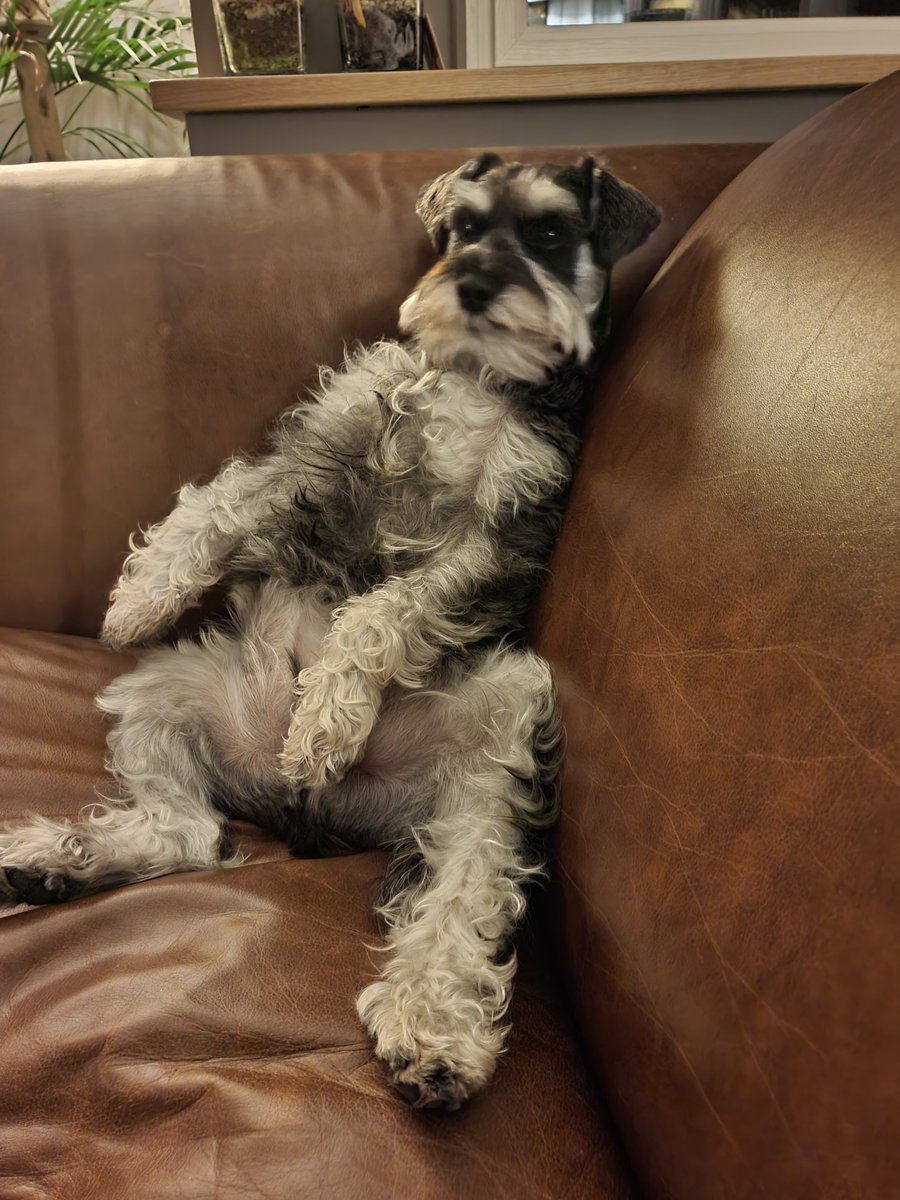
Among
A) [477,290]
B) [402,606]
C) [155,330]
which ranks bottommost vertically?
[402,606]

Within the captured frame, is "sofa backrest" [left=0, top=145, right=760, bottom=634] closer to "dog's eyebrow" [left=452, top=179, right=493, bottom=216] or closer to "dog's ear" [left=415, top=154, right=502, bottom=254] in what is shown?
"dog's ear" [left=415, top=154, right=502, bottom=254]

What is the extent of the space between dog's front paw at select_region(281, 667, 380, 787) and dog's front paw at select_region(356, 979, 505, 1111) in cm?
33

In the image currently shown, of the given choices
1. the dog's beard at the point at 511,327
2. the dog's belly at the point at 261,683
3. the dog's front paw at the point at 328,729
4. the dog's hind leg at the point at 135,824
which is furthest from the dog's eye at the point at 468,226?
the dog's hind leg at the point at 135,824

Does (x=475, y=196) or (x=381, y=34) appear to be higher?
(x=381, y=34)

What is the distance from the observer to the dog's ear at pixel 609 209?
4.56ft

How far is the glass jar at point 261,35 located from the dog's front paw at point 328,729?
1.58 meters

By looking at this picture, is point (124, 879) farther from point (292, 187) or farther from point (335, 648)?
point (292, 187)

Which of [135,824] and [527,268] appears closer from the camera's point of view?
[135,824]

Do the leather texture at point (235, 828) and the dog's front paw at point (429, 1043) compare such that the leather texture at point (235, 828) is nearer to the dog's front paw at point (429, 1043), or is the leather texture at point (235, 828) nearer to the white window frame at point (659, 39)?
the dog's front paw at point (429, 1043)

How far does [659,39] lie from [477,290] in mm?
1364

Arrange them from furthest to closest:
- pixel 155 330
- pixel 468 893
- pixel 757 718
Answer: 1. pixel 155 330
2. pixel 468 893
3. pixel 757 718

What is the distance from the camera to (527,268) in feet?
4.45

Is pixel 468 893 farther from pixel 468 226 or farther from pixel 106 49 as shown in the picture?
pixel 106 49

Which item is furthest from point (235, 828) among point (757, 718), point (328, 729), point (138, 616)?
point (757, 718)
